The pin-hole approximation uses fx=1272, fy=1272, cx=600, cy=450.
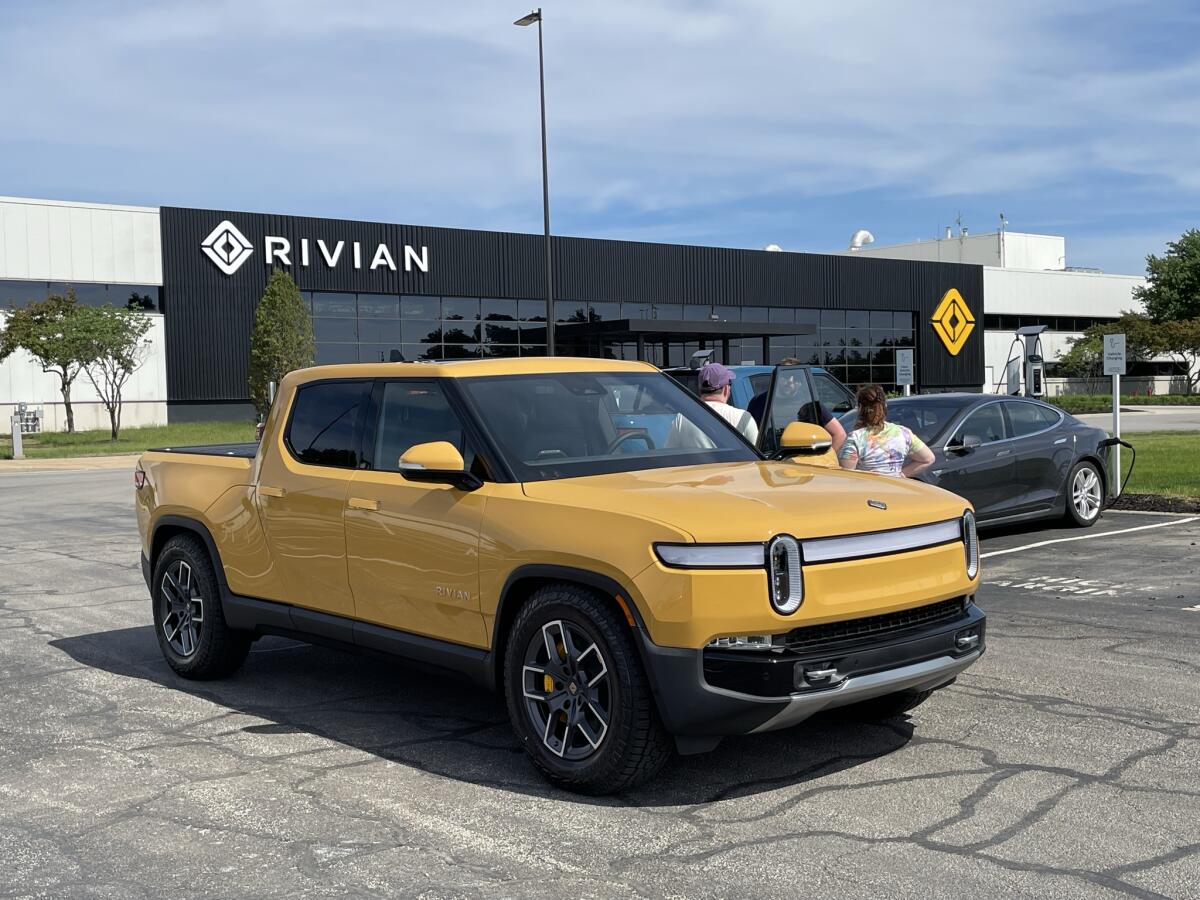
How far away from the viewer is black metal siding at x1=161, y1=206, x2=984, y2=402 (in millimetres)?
43281

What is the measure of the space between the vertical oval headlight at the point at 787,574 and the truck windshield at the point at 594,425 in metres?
1.15

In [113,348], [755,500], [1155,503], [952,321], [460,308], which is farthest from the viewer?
[460,308]

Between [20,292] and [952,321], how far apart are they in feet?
107

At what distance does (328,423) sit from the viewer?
21.4 feet

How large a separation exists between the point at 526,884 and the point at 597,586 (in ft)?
3.88

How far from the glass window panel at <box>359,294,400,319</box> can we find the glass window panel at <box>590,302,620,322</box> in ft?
27.2

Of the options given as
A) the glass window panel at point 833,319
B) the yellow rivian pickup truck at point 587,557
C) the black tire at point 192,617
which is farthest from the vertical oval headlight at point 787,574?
the glass window panel at point 833,319

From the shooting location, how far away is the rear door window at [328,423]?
250 inches

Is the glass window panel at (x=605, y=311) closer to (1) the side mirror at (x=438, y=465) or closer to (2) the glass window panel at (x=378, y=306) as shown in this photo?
(2) the glass window panel at (x=378, y=306)

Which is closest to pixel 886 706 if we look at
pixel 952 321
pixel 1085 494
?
pixel 1085 494

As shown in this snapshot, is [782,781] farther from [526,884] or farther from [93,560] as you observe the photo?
[93,560]

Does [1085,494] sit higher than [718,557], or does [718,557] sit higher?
[718,557]

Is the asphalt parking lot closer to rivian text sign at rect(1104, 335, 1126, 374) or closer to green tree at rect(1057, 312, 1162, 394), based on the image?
rivian text sign at rect(1104, 335, 1126, 374)

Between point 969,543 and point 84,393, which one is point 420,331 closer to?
point 84,393
